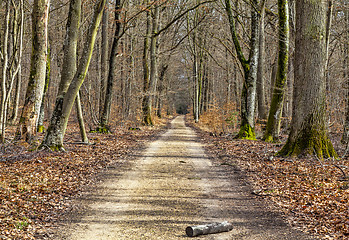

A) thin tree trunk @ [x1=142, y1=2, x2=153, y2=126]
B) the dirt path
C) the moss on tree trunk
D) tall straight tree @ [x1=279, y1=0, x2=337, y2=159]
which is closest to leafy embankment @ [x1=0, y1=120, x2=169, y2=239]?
the dirt path

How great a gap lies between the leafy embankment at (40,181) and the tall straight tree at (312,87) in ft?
20.5

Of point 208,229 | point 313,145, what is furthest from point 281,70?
point 208,229

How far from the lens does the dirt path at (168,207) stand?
4605 mm

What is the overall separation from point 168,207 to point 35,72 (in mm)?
7568

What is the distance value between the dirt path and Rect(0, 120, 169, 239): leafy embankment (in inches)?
19.0

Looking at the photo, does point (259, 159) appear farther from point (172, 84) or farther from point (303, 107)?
point (172, 84)

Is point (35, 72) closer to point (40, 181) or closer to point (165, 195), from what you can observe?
point (40, 181)

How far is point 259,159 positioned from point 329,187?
11.2 feet


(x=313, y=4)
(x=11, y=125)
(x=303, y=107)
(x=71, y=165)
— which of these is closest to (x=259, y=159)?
(x=303, y=107)

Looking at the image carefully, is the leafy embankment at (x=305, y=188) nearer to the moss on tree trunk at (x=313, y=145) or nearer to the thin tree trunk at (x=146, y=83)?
the moss on tree trunk at (x=313, y=145)

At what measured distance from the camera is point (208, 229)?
15.0 ft

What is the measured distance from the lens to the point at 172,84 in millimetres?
58781

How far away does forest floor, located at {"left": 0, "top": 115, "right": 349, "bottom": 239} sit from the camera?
188 inches

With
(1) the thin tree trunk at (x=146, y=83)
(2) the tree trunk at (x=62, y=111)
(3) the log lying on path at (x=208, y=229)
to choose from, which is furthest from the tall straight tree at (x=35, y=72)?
(1) the thin tree trunk at (x=146, y=83)
